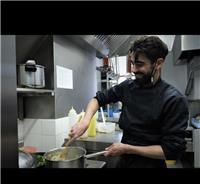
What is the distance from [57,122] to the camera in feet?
4.78

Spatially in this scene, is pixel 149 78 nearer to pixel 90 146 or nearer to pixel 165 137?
pixel 165 137

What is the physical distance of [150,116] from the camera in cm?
90

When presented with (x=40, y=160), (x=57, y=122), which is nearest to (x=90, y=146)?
(x=57, y=122)

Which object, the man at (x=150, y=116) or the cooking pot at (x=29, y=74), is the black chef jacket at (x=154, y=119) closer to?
the man at (x=150, y=116)

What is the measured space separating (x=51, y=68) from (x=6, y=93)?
44.9 inches

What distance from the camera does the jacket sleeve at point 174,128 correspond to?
82 centimetres

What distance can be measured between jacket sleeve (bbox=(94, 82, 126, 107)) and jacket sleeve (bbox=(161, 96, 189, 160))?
1.14 ft

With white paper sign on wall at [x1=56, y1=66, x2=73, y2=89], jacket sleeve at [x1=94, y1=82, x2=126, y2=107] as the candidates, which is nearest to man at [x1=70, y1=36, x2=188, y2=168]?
jacket sleeve at [x1=94, y1=82, x2=126, y2=107]

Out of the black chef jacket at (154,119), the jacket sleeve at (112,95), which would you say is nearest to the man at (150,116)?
the black chef jacket at (154,119)

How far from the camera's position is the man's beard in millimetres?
946

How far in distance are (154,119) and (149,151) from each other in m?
0.15

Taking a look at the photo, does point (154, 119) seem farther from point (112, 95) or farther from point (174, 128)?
point (112, 95)

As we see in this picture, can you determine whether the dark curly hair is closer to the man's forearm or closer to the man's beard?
the man's beard

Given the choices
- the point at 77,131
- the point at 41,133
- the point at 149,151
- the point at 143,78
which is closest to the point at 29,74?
the point at 77,131
